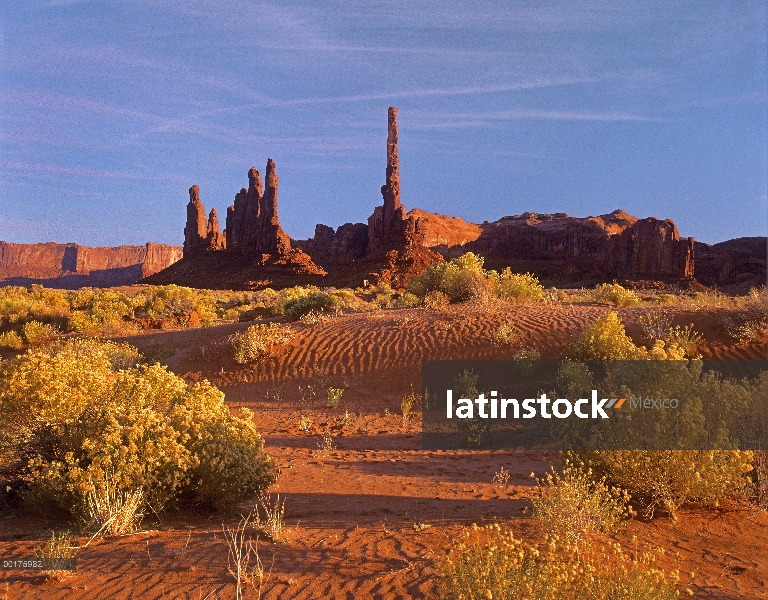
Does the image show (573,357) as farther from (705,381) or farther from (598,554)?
(598,554)

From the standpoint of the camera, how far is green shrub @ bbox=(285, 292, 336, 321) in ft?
65.3

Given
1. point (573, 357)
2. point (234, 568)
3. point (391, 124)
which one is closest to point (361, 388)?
point (573, 357)

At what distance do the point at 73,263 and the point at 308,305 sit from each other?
15967cm

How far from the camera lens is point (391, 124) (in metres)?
79.2

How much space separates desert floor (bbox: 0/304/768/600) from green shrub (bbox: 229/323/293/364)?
4.52ft

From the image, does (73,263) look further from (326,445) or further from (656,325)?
(326,445)

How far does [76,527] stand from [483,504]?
403cm

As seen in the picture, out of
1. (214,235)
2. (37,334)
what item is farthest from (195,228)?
(37,334)

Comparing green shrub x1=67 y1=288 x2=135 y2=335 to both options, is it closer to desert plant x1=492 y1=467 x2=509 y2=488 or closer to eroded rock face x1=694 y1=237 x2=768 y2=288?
desert plant x1=492 y1=467 x2=509 y2=488

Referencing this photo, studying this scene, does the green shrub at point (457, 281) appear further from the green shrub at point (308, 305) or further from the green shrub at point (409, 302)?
the green shrub at point (308, 305)

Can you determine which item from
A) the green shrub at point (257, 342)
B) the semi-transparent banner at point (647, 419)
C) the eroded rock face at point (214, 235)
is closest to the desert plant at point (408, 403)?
the semi-transparent banner at point (647, 419)

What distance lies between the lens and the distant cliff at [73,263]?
145500mm

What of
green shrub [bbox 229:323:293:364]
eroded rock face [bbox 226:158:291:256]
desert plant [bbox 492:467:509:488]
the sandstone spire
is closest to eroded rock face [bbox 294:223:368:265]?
eroded rock face [bbox 226:158:291:256]

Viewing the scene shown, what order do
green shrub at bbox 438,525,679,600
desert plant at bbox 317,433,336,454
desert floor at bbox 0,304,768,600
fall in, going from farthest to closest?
desert plant at bbox 317,433,336,454, desert floor at bbox 0,304,768,600, green shrub at bbox 438,525,679,600
